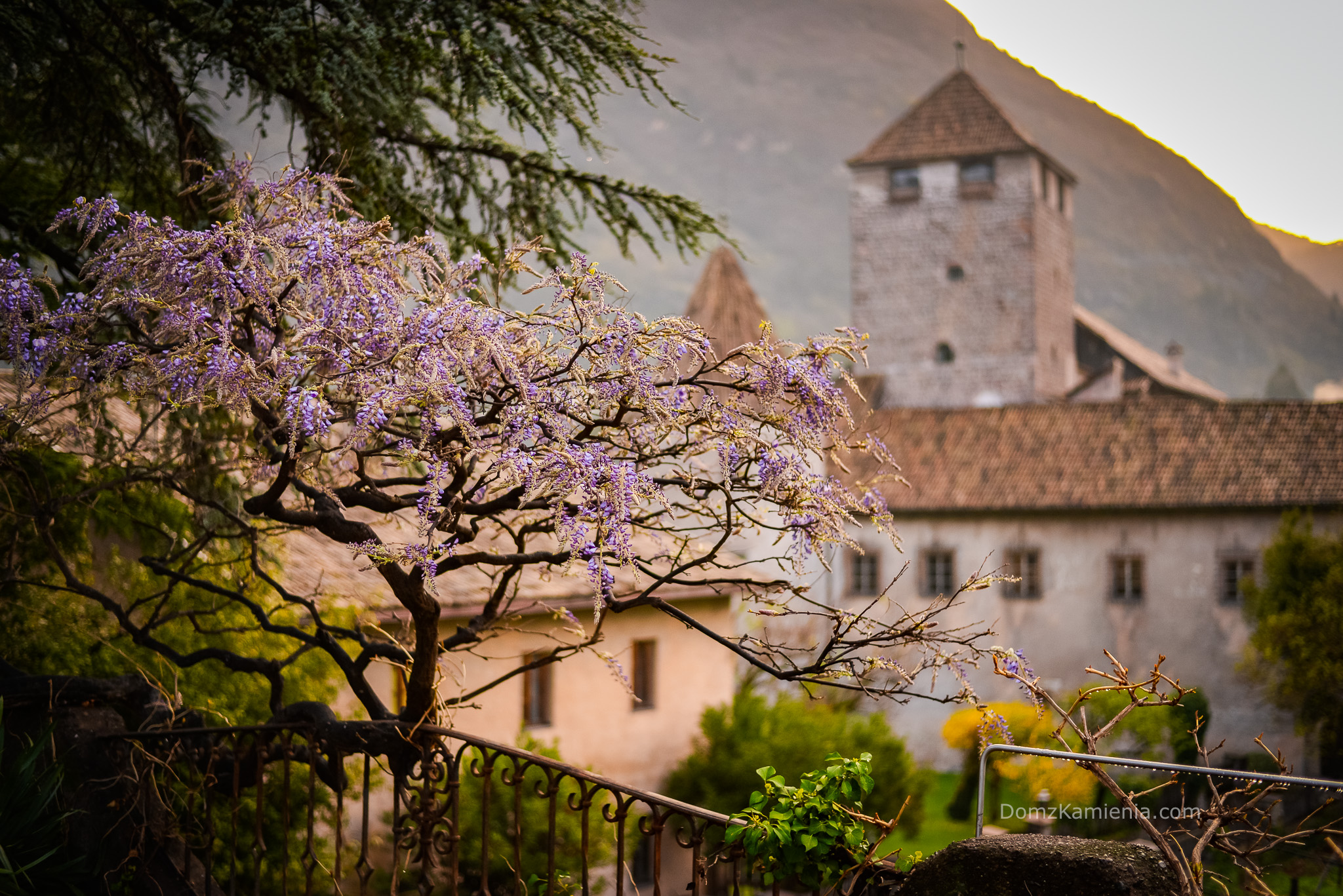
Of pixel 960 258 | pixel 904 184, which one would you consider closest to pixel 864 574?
pixel 960 258

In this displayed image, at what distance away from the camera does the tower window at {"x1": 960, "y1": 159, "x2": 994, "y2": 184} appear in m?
49.2

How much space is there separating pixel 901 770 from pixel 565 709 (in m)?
6.00

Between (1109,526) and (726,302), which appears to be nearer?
(1109,526)

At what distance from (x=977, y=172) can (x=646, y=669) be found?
34998 mm

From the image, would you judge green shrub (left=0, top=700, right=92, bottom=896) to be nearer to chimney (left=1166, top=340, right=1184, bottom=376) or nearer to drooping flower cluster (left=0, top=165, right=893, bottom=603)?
drooping flower cluster (left=0, top=165, right=893, bottom=603)

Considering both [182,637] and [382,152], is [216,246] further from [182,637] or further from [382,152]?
[182,637]

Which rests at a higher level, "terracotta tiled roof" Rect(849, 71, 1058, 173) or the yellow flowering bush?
"terracotta tiled roof" Rect(849, 71, 1058, 173)

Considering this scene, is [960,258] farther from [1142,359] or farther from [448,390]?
[448,390]

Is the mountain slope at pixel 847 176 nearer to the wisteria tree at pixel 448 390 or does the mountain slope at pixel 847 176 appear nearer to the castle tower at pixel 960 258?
the castle tower at pixel 960 258

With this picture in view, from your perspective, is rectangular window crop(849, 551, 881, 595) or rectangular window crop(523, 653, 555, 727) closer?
rectangular window crop(523, 653, 555, 727)

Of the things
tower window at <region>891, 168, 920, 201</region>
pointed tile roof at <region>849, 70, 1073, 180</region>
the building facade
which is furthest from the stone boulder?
tower window at <region>891, 168, 920, 201</region>

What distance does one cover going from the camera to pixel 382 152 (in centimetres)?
Result: 695

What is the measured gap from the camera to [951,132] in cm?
4956

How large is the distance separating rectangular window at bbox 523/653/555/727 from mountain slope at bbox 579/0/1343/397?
8707 cm
